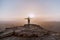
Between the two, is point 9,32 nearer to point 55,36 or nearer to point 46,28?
point 46,28

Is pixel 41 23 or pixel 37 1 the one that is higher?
pixel 37 1

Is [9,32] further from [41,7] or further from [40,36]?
[41,7]

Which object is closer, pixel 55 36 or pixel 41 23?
pixel 55 36

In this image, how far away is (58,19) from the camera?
7.00ft

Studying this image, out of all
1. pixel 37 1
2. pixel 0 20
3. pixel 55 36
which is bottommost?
pixel 55 36

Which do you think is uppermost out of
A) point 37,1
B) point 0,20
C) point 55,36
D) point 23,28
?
point 37,1

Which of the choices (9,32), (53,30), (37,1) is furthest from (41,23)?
(9,32)

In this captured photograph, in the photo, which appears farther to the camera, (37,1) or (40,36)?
(37,1)

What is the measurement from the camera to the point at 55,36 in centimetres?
201

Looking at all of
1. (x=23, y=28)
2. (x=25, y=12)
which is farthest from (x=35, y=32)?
(x=25, y=12)

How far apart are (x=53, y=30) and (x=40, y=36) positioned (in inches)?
12.4

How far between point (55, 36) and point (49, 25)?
24 cm

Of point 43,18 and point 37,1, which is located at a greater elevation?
point 37,1

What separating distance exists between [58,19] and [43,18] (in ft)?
0.93
